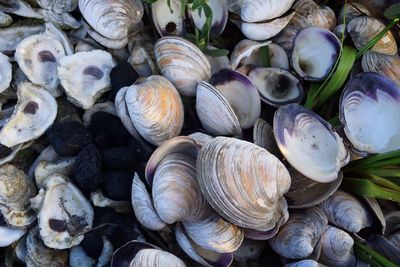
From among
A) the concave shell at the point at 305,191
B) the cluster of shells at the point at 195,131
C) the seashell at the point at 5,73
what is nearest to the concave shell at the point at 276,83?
the cluster of shells at the point at 195,131

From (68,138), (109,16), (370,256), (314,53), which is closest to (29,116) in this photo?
(68,138)

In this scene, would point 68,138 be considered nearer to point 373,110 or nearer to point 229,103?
point 229,103

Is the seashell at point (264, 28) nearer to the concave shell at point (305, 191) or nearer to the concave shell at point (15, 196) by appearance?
the concave shell at point (305, 191)

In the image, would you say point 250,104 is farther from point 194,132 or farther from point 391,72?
point 391,72

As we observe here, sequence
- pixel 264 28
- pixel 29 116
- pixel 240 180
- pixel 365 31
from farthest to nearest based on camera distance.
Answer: pixel 365 31, pixel 264 28, pixel 29 116, pixel 240 180

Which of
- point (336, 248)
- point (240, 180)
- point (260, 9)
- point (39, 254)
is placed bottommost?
point (39, 254)

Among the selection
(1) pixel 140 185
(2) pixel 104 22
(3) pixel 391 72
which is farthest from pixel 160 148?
(3) pixel 391 72
